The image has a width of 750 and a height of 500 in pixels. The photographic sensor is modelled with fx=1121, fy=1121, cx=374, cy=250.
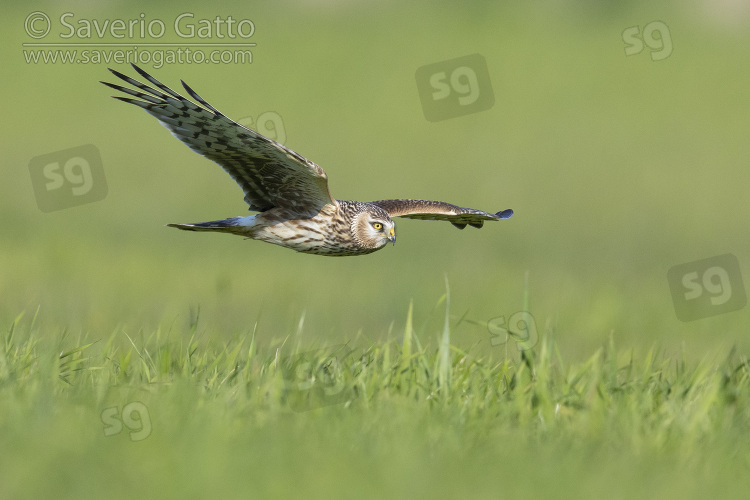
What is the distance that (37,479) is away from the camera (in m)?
3.88

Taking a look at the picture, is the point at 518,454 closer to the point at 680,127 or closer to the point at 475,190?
the point at 475,190

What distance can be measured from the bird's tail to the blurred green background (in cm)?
48

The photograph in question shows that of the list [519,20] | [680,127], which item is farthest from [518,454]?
[519,20]

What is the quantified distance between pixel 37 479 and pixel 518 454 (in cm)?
182

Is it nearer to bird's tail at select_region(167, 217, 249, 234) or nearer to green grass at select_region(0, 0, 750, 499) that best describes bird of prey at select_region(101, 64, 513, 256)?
bird's tail at select_region(167, 217, 249, 234)

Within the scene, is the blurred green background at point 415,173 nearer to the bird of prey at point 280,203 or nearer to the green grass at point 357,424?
the bird of prey at point 280,203

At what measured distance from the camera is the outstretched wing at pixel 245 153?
21.2 feet

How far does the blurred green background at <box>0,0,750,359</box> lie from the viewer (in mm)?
11969

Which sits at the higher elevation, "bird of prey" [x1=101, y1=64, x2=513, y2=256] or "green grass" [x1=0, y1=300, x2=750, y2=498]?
"bird of prey" [x1=101, y1=64, x2=513, y2=256]

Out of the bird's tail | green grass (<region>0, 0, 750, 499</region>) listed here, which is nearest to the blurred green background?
green grass (<region>0, 0, 750, 499</region>)

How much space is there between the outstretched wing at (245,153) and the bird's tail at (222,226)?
23cm

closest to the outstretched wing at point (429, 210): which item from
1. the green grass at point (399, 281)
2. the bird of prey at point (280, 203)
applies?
the bird of prey at point (280, 203)

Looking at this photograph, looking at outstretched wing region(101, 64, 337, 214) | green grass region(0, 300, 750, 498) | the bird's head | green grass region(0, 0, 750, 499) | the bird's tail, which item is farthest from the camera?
the bird's head

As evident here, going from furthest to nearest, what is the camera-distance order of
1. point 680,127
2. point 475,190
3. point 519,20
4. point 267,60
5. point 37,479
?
point 519,20 < point 267,60 < point 680,127 < point 475,190 < point 37,479
